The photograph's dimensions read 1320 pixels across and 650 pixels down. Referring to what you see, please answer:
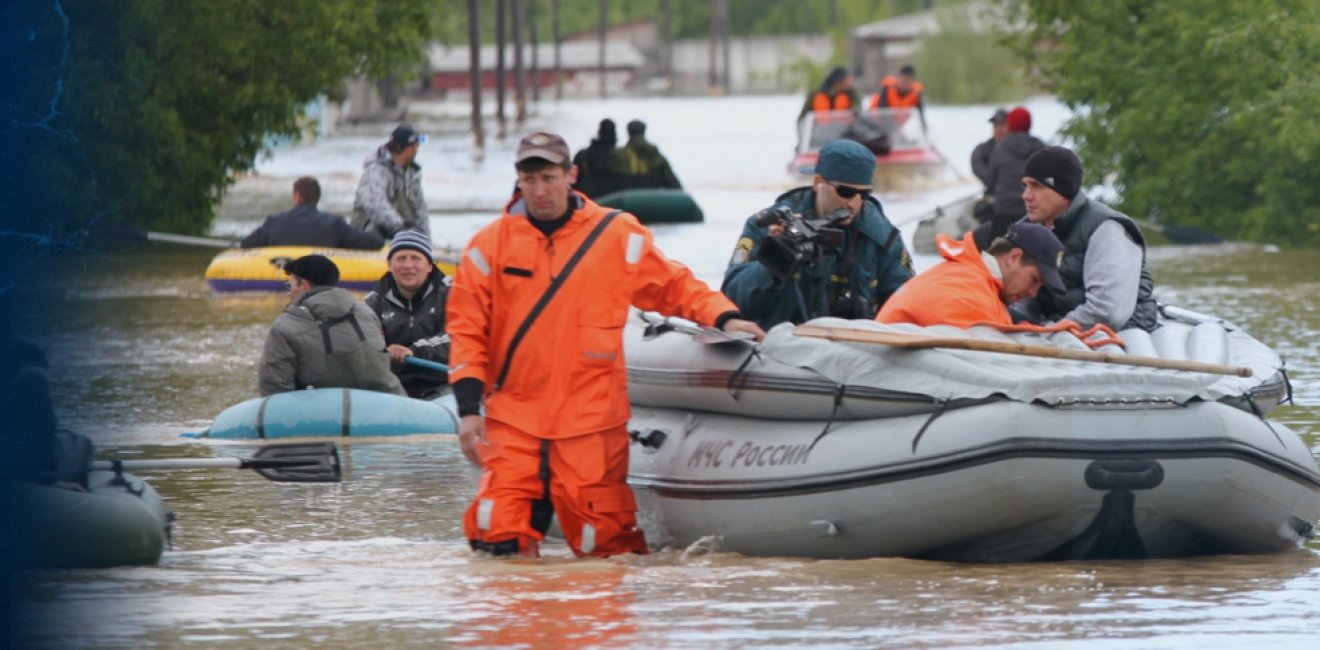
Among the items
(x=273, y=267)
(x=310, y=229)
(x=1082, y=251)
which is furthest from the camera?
(x=273, y=267)

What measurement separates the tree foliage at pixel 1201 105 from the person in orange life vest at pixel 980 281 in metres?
14.9

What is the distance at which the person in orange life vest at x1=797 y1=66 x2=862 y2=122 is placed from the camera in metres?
30.1

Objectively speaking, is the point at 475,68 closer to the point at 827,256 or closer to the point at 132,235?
the point at 132,235

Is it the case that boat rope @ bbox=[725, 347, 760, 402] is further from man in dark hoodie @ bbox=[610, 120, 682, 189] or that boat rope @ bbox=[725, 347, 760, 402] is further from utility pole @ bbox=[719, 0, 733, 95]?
utility pole @ bbox=[719, 0, 733, 95]

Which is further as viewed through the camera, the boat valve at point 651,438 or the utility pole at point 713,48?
the utility pole at point 713,48

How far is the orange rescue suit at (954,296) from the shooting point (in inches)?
300

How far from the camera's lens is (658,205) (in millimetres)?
26953

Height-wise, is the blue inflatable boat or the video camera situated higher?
the video camera

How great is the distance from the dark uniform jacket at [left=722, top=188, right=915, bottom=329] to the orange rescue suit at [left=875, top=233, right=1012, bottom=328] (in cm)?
39

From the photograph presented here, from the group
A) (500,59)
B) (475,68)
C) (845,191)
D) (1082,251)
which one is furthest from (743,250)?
(500,59)

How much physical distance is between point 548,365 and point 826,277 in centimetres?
134

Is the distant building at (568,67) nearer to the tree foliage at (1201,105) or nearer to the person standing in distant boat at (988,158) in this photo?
the tree foliage at (1201,105)

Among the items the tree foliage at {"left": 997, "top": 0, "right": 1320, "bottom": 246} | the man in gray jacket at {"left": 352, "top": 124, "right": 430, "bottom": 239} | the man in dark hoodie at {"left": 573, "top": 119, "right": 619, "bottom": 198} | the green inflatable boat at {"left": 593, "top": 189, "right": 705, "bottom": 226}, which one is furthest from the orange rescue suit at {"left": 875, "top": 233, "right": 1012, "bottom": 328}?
the green inflatable boat at {"left": 593, "top": 189, "right": 705, "bottom": 226}

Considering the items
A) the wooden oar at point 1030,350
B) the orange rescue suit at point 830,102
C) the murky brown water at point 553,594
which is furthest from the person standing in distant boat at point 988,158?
the orange rescue suit at point 830,102
